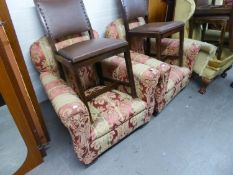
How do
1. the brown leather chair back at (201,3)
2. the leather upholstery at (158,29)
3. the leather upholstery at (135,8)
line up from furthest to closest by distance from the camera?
the brown leather chair back at (201,3), the leather upholstery at (135,8), the leather upholstery at (158,29)

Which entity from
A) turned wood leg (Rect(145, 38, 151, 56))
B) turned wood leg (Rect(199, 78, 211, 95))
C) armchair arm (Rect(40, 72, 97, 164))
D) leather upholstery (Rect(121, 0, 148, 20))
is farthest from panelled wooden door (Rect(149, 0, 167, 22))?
armchair arm (Rect(40, 72, 97, 164))

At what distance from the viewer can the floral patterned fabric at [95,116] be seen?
3.67 ft

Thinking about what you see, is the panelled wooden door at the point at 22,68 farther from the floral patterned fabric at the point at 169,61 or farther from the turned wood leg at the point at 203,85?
the turned wood leg at the point at 203,85

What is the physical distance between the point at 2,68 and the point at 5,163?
0.61 metres

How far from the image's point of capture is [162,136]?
1.57 meters

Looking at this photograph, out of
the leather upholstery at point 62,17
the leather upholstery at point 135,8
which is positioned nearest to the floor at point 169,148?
the leather upholstery at point 62,17

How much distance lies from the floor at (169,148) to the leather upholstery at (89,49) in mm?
714

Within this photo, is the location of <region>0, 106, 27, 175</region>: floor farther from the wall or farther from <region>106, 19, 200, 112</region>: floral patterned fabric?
<region>106, 19, 200, 112</region>: floral patterned fabric

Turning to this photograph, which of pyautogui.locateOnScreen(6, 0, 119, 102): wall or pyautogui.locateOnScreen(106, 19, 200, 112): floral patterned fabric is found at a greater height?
pyautogui.locateOnScreen(6, 0, 119, 102): wall

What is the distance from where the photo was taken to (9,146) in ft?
4.13

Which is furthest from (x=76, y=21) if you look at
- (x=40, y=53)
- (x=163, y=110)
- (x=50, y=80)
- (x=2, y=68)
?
(x=163, y=110)

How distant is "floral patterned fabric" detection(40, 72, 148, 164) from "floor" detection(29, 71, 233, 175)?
0.35 feet

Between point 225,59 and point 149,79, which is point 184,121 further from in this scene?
point 225,59

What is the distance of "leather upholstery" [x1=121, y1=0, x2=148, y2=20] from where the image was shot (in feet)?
6.25
